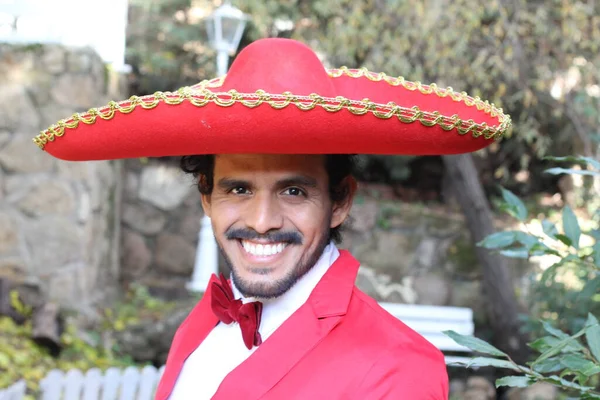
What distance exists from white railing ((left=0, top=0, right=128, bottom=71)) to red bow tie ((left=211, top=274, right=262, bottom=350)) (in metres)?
4.21

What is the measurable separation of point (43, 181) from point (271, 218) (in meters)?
4.12

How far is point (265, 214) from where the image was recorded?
160 centimetres

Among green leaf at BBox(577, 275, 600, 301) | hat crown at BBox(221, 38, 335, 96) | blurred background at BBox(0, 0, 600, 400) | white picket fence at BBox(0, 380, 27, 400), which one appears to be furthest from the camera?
blurred background at BBox(0, 0, 600, 400)

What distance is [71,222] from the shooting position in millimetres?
5379

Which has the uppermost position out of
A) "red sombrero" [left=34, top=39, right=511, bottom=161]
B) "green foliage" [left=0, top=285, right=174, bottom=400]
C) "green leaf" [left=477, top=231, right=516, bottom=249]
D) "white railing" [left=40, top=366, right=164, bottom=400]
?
"red sombrero" [left=34, top=39, right=511, bottom=161]

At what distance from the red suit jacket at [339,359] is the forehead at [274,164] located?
0.25 metres

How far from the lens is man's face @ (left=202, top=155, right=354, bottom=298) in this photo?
1.61 meters

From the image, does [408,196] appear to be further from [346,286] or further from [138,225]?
[346,286]

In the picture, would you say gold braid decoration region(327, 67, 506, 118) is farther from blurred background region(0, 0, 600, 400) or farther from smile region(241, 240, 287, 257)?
blurred background region(0, 0, 600, 400)

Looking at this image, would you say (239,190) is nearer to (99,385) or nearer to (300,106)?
A: (300,106)

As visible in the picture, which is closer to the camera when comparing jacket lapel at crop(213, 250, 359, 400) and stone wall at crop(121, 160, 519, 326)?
jacket lapel at crop(213, 250, 359, 400)

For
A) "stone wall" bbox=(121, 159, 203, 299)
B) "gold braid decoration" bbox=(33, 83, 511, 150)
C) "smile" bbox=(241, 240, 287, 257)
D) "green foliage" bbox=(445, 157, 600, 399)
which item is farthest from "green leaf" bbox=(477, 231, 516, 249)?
"stone wall" bbox=(121, 159, 203, 299)

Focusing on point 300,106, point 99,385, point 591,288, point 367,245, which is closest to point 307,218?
point 300,106

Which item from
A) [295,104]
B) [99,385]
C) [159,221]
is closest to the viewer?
[295,104]
